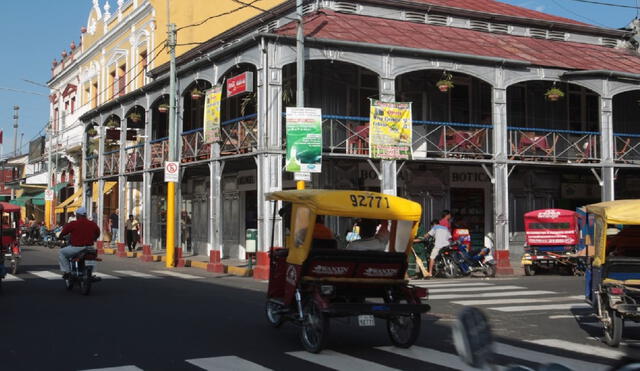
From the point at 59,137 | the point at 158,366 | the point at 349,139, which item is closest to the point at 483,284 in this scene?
the point at 349,139

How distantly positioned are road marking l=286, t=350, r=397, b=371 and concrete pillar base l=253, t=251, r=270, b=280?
1041cm

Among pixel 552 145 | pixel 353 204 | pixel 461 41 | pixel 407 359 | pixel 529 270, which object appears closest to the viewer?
pixel 407 359

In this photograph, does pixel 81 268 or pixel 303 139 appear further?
pixel 303 139

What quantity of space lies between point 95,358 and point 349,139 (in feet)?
45.2

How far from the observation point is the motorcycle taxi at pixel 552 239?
2066cm

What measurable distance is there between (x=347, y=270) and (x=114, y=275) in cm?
1178

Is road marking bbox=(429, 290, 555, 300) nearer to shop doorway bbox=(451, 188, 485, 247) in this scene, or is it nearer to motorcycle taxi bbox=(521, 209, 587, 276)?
motorcycle taxi bbox=(521, 209, 587, 276)

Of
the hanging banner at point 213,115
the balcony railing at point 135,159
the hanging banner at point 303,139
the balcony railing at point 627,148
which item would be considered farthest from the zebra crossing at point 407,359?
the balcony railing at point 135,159

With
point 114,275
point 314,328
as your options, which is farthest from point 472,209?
point 314,328

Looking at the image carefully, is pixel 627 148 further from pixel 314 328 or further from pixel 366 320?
pixel 314 328

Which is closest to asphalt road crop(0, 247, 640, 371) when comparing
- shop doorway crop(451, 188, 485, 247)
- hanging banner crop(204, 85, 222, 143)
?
hanging banner crop(204, 85, 222, 143)

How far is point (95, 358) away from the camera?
309 inches

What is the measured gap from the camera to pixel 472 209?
84.6 feet

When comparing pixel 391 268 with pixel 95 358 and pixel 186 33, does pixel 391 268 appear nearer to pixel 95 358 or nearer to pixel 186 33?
pixel 95 358
